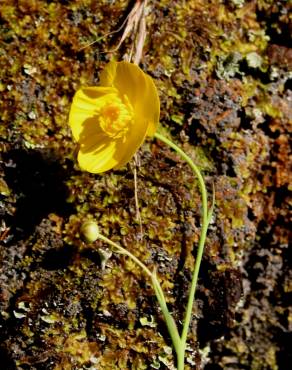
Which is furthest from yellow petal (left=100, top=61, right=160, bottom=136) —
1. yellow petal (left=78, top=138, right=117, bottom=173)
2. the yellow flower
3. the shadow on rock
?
the shadow on rock

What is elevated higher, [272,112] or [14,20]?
[14,20]

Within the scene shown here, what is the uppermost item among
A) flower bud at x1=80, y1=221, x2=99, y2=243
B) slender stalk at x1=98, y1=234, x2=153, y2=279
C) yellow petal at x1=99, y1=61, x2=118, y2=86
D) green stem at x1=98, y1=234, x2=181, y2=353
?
yellow petal at x1=99, y1=61, x2=118, y2=86

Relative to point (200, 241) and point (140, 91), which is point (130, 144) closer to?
point (140, 91)

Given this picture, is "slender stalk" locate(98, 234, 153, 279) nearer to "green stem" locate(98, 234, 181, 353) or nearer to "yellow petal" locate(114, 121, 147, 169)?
"green stem" locate(98, 234, 181, 353)

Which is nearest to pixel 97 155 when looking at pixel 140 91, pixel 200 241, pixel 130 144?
pixel 130 144

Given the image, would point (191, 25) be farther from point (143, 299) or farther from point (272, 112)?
point (143, 299)

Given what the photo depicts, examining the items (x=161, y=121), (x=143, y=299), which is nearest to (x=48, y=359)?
(x=143, y=299)

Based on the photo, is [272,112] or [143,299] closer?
[143,299]
